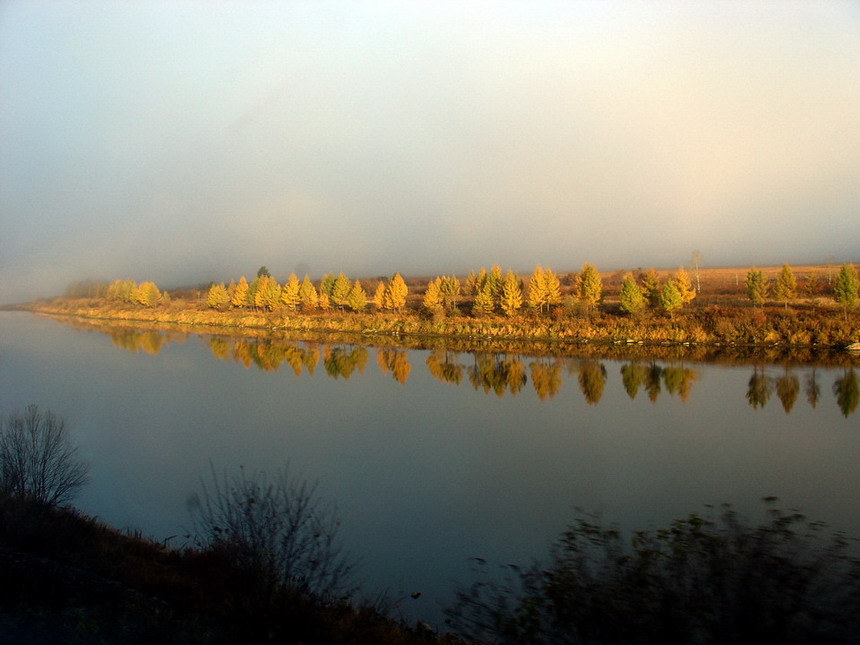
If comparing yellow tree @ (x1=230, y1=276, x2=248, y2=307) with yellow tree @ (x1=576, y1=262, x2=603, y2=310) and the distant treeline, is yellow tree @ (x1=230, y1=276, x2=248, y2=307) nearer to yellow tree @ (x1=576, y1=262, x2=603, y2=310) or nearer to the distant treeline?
the distant treeline

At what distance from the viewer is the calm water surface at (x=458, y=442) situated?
6.92 meters

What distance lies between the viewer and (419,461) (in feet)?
32.6

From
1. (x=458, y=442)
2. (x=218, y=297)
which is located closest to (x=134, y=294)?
(x=218, y=297)

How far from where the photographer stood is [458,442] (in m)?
11.3

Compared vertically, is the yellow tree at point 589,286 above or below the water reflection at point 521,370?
above

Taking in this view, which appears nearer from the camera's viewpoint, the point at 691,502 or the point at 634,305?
the point at 691,502

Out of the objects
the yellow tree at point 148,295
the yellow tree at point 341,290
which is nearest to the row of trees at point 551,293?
the yellow tree at point 341,290

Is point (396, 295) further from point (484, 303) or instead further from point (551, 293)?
point (551, 293)

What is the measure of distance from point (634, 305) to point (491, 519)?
24860mm

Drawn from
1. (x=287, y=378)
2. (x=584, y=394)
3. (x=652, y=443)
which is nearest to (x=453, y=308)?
(x=287, y=378)

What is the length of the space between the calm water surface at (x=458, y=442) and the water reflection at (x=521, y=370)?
15 centimetres

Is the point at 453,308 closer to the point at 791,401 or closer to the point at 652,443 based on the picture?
the point at 791,401

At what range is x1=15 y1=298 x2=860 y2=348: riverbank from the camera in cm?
2544

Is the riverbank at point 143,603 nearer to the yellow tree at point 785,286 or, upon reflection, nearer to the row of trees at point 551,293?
the row of trees at point 551,293
